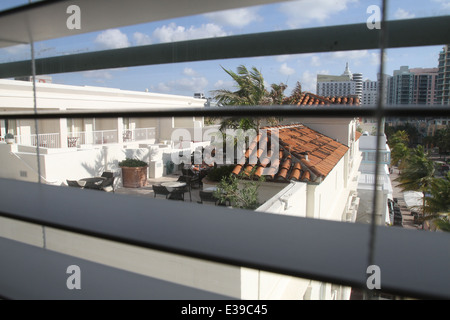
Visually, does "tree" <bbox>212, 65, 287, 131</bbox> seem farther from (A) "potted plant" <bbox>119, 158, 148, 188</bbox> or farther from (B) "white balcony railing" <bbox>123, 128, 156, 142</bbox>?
(B) "white balcony railing" <bbox>123, 128, 156, 142</bbox>

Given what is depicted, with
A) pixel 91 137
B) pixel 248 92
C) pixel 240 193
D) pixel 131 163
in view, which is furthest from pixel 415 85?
pixel 91 137

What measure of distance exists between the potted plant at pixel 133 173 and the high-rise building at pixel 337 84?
800 cm

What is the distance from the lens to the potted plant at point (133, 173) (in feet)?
28.6

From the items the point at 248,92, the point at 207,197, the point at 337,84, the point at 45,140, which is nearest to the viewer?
the point at 337,84

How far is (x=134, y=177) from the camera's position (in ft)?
29.3

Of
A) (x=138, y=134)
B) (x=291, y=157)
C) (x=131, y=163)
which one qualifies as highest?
(x=138, y=134)

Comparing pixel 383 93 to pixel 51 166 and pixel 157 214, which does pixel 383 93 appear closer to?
pixel 157 214

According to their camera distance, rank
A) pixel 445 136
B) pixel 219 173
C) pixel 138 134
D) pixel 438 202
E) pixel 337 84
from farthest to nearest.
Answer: pixel 138 134 → pixel 438 202 → pixel 219 173 → pixel 337 84 → pixel 445 136

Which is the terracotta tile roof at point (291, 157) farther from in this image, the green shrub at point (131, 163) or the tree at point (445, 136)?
the tree at point (445, 136)

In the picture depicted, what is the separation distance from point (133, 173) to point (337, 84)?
8461mm

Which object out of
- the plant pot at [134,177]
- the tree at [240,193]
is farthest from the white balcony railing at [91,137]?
the tree at [240,193]

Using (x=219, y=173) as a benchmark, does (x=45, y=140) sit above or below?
above

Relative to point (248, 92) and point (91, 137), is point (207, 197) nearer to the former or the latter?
point (248, 92)

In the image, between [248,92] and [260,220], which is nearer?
[260,220]
